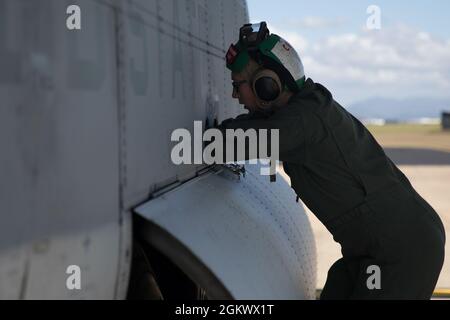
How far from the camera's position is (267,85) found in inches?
118

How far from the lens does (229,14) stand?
14.4 ft

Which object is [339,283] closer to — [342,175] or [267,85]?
[342,175]

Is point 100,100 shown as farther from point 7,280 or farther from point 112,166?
point 7,280

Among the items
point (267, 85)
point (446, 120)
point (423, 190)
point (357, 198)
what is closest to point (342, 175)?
point (357, 198)

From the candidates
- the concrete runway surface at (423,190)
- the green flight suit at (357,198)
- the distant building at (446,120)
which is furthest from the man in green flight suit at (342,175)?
the distant building at (446,120)

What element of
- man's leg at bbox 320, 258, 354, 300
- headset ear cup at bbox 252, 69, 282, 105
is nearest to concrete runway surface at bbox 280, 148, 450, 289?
man's leg at bbox 320, 258, 354, 300

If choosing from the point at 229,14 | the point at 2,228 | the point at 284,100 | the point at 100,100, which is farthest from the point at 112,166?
the point at 229,14

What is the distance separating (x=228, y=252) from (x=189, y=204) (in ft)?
1.01

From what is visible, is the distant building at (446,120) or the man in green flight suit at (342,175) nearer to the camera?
the man in green flight suit at (342,175)

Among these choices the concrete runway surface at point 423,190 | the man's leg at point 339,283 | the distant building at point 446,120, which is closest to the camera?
the man's leg at point 339,283

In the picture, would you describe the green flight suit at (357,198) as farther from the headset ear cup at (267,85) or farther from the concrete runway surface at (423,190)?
the concrete runway surface at (423,190)

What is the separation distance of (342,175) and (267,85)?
0.55 metres

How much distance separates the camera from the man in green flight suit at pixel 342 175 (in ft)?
9.56
